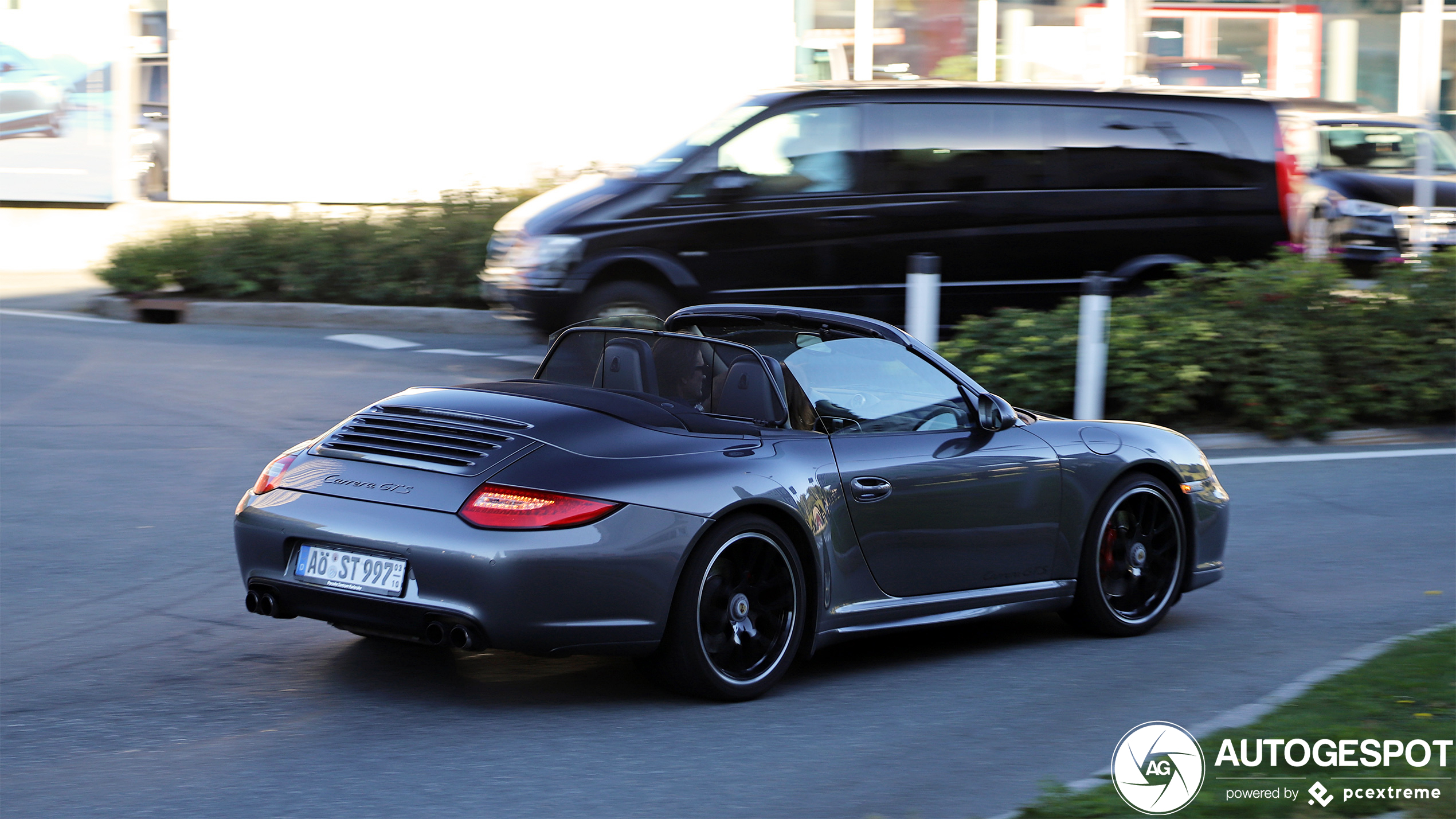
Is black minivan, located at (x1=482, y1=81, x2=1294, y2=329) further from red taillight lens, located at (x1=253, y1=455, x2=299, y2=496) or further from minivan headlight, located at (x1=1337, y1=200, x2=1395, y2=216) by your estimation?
red taillight lens, located at (x1=253, y1=455, x2=299, y2=496)

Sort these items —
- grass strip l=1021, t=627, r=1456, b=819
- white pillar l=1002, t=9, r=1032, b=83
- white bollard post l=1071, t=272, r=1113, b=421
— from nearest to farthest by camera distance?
grass strip l=1021, t=627, r=1456, b=819, white bollard post l=1071, t=272, r=1113, b=421, white pillar l=1002, t=9, r=1032, b=83

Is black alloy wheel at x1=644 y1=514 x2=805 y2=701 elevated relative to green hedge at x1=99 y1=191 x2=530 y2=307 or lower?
lower

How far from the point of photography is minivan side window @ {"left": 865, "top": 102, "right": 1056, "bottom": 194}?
12688 mm

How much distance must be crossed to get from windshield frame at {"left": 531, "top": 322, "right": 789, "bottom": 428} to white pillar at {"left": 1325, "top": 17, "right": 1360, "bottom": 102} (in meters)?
22.7

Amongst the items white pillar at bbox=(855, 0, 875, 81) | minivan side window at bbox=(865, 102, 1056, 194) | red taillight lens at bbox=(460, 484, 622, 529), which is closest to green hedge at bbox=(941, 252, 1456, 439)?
minivan side window at bbox=(865, 102, 1056, 194)

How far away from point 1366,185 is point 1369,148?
0.99 meters

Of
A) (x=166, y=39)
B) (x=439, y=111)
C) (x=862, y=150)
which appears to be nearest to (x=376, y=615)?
(x=862, y=150)

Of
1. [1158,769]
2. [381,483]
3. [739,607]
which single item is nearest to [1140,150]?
[739,607]

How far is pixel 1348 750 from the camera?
4707mm

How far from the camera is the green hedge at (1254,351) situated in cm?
1134

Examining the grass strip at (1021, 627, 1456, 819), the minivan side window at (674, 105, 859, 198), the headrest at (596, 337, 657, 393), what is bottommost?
the grass strip at (1021, 627, 1456, 819)

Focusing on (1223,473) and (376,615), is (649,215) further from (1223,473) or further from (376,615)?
(376,615)

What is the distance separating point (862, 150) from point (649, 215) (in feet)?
5.78

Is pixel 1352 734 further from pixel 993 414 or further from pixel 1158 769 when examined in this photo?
pixel 993 414
